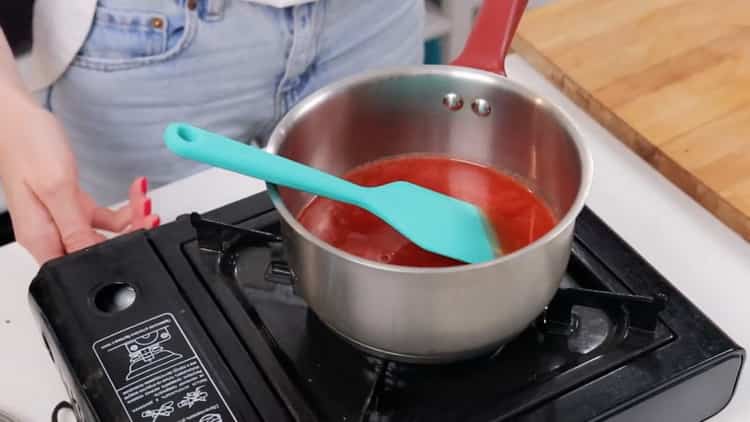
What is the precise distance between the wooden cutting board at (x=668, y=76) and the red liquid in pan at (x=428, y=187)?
0.23m

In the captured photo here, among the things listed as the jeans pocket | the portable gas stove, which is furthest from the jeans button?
the portable gas stove

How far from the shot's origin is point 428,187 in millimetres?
609

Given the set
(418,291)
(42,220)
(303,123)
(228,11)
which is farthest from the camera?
(228,11)

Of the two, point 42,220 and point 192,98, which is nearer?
point 42,220

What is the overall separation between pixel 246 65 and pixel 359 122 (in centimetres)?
29

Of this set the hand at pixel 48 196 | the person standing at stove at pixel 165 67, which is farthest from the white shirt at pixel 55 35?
the hand at pixel 48 196

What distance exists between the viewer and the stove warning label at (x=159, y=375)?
0.52 m

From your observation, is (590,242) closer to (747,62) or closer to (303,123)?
(303,123)

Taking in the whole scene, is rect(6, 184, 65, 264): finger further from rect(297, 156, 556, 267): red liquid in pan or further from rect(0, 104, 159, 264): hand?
rect(297, 156, 556, 267): red liquid in pan

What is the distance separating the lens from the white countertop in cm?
63

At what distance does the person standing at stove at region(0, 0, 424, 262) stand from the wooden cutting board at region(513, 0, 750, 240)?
0.19 m

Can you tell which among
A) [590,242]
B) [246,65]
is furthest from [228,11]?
[590,242]

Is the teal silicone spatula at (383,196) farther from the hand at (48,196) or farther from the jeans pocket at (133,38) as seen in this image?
the jeans pocket at (133,38)

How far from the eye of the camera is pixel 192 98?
88 centimetres
